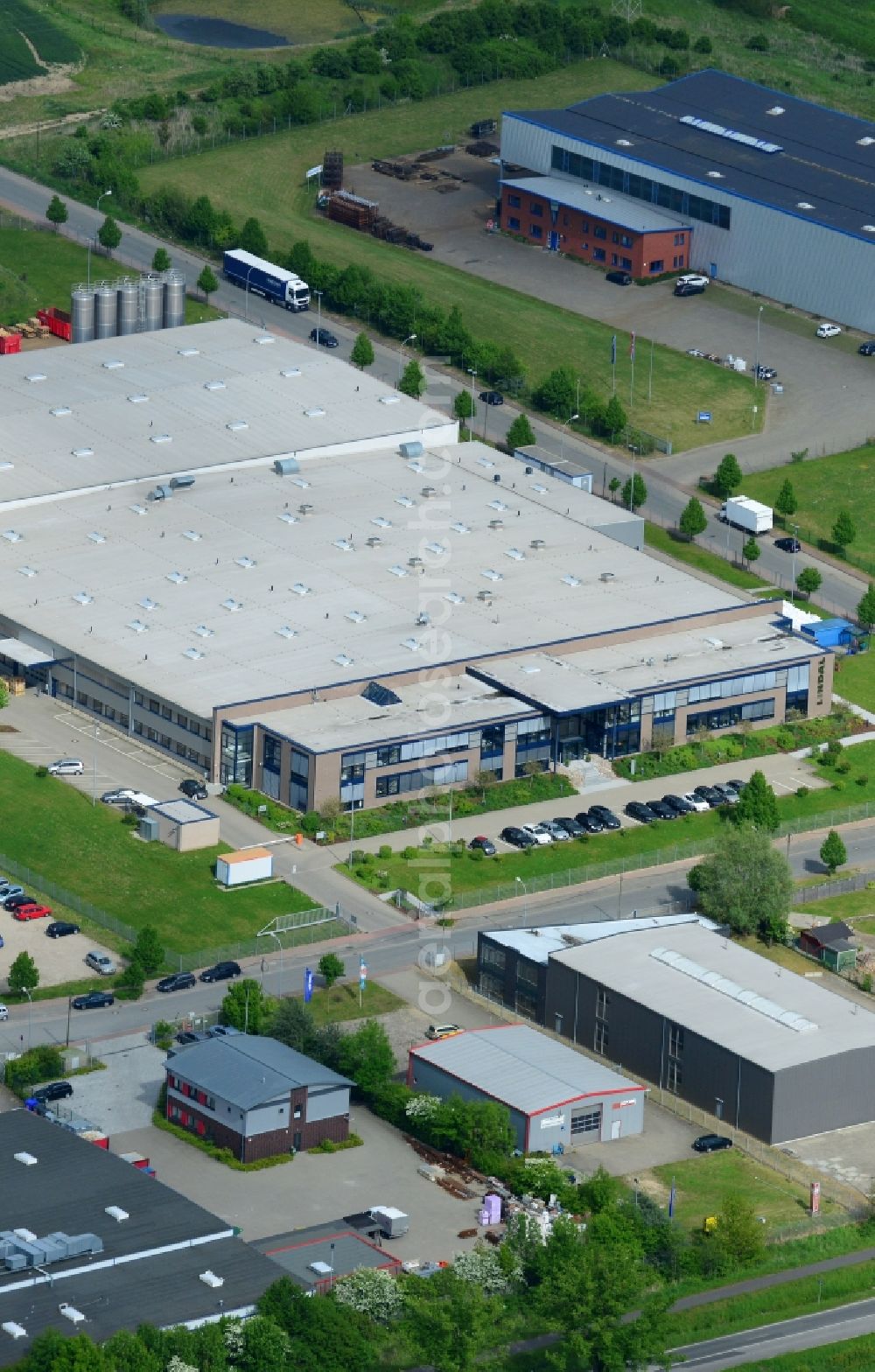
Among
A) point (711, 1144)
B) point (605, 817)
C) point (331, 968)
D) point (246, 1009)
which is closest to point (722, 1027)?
point (711, 1144)

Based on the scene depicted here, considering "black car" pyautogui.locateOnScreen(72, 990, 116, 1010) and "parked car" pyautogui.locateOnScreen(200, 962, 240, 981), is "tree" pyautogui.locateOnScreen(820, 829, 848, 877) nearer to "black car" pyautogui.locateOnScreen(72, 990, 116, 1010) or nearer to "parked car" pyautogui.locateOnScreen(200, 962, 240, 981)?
"parked car" pyautogui.locateOnScreen(200, 962, 240, 981)

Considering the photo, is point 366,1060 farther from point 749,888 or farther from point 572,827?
point 572,827

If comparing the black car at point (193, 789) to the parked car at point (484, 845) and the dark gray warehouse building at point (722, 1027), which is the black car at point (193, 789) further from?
the dark gray warehouse building at point (722, 1027)

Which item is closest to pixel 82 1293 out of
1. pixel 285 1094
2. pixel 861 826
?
pixel 285 1094

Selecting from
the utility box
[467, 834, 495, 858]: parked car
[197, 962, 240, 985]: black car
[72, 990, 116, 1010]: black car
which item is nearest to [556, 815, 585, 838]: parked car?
[467, 834, 495, 858]: parked car

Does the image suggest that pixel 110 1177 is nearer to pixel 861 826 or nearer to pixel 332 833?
pixel 332 833

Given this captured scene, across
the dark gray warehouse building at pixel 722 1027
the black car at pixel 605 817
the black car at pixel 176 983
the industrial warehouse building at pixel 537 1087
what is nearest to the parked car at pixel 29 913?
the black car at pixel 176 983
